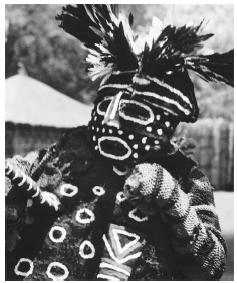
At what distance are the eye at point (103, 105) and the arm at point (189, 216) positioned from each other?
0.73 feet

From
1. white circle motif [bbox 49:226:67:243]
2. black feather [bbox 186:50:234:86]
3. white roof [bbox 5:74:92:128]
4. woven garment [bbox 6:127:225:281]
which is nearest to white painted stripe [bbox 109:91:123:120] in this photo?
woven garment [bbox 6:127:225:281]

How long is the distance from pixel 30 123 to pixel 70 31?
102 inches

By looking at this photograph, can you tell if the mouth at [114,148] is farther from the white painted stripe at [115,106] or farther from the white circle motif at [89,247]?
the white circle motif at [89,247]

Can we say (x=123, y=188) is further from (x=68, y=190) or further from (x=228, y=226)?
(x=228, y=226)

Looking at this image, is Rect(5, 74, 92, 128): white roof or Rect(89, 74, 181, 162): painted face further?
Rect(5, 74, 92, 128): white roof

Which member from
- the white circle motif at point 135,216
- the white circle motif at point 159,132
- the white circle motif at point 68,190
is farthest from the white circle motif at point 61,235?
the white circle motif at point 159,132

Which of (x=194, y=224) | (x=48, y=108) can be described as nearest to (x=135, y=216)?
(x=194, y=224)

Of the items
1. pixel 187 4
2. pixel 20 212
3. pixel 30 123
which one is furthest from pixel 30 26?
pixel 20 212

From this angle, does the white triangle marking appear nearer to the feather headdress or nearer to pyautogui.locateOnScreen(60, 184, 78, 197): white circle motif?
pyautogui.locateOnScreen(60, 184, 78, 197): white circle motif

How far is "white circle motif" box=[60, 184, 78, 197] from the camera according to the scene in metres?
1.52

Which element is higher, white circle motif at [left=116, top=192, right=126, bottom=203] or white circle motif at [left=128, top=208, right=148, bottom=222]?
white circle motif at [left=116, top=192, right=126, bottom=203]

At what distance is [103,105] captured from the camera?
153cm

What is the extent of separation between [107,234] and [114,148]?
0.84 ft

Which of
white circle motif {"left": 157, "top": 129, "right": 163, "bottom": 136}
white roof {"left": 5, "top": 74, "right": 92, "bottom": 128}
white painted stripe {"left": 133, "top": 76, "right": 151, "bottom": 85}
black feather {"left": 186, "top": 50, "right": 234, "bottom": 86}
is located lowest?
white roof {"left": 5, "top": 74, "right": 92, "bottom": 128}
